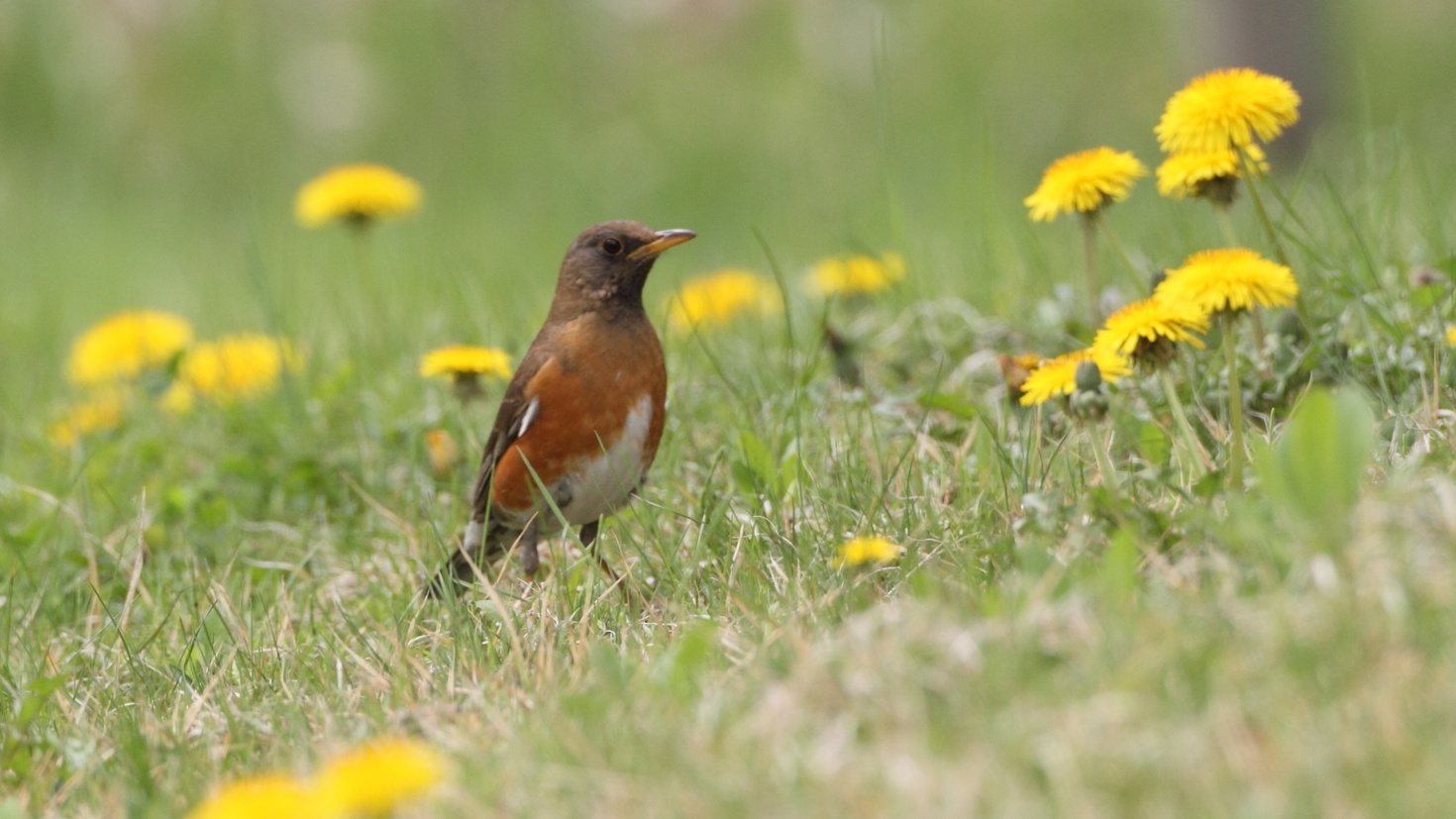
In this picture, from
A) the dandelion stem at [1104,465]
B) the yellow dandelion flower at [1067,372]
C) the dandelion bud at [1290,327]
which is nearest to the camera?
the dandelion stem at [1104,465]

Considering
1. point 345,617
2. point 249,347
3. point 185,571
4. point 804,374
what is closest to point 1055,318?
point 804,374

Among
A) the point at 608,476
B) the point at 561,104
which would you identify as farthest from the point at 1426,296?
the point at 561,104

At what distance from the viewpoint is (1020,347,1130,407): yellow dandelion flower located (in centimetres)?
326

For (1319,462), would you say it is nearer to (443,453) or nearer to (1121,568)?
(1121,568)

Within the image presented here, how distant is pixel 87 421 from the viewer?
17.9 feet

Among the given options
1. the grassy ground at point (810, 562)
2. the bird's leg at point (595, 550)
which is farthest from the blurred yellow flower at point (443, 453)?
the bird's leg at point (595, 550)

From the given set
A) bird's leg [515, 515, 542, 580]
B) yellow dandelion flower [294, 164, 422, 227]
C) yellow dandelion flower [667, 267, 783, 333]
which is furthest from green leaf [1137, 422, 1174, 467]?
yellow dandelion flower [294, 164, 422, 227]

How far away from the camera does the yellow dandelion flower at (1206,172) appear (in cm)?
355

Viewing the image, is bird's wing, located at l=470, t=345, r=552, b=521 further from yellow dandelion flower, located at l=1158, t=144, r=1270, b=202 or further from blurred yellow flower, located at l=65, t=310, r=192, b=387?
blurred yellow flower, located at l=65, t=310, r=192, b=387

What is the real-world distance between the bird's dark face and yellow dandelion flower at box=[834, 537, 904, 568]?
1.39 meters

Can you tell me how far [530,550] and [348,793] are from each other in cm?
213

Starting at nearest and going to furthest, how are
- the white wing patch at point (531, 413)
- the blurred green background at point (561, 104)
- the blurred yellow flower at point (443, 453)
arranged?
the white wing patch at point (531, 413), the blurred yellow flower at point (443, 453), the blurred green background at point (561, 104)

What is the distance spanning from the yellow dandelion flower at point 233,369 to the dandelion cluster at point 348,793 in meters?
3.30

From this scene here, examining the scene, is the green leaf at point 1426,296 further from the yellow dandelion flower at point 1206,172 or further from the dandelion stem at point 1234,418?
the dandelion stem at point 1234,418
